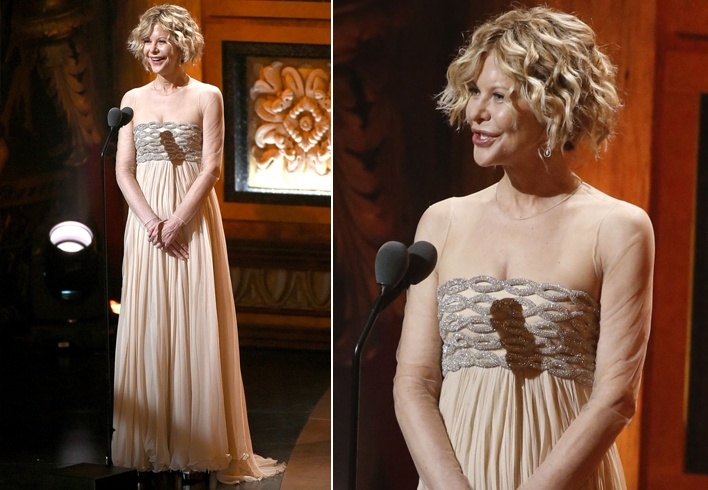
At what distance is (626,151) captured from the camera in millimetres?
3172

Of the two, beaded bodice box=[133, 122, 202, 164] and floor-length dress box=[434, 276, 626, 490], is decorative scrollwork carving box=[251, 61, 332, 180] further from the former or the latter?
floor-length dress box=[434, 276, 626, 490]

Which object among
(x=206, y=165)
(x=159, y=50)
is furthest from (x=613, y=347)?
(x=159, y=50)

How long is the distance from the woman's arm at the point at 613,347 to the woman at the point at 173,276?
2393 millimetres

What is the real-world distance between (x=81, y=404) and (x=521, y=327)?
3.18 m

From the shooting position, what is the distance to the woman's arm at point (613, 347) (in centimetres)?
290

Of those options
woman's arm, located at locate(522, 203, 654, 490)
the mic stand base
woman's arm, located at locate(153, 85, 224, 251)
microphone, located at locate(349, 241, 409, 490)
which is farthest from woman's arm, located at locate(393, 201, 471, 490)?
the mic stand base

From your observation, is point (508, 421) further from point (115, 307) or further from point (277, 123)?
point (277, 123)

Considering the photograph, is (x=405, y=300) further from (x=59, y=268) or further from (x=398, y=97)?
(x=59, y=268)

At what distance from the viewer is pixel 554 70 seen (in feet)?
9.47

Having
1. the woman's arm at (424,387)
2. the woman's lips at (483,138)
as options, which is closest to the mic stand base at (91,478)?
the woman's arm at (424,387)

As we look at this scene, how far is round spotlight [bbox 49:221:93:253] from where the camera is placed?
18.0 ft

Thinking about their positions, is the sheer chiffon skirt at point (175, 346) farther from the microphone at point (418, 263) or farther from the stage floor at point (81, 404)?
the microphone at point (418, 263)

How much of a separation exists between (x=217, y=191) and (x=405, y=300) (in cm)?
187

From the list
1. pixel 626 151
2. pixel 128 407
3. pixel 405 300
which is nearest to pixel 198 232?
pixel 128 407
